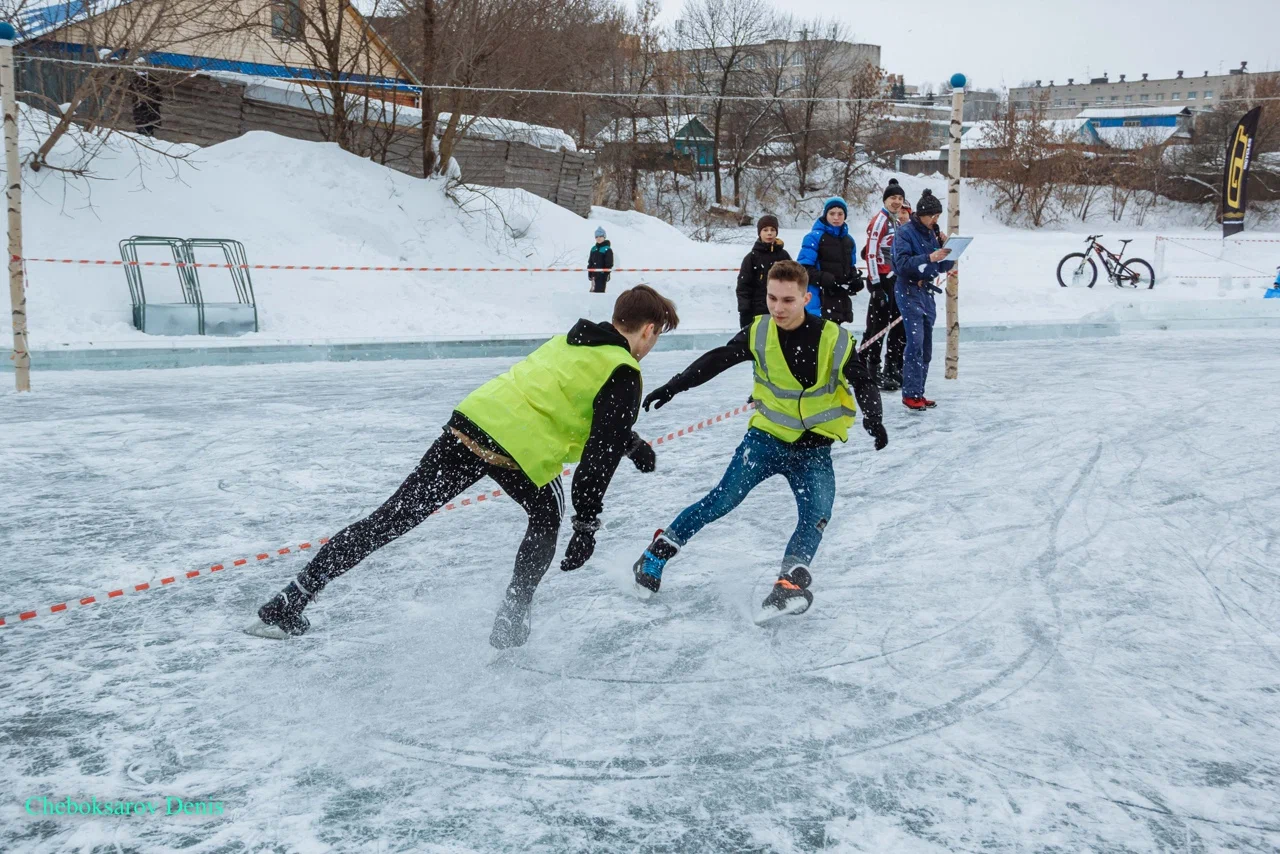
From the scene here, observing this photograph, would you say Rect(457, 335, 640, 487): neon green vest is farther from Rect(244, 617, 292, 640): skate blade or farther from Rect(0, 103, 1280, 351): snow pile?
Rect(0, 103, 1280, 351): snow pile

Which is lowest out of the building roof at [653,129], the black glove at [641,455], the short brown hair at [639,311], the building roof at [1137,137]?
the black glove at [641,455]

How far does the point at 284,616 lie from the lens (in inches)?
144

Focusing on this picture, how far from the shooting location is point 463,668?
3.59 meters

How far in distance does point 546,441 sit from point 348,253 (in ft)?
43.0

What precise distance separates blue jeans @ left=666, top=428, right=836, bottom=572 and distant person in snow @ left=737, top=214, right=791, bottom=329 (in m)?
4.66

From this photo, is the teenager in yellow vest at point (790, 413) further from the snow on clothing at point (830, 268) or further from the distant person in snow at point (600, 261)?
the distant person in snow at point (600, 261)

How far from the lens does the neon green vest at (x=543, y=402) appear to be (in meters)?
3.37

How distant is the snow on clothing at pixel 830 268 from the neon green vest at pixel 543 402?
5046 mm

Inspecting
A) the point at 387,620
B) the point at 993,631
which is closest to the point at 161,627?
the point at 387,620

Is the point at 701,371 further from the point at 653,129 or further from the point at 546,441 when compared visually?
the point at 653,129

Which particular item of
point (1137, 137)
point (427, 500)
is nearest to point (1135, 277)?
point (427, 500)

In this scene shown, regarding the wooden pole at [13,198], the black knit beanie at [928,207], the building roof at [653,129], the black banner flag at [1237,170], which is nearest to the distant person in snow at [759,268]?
the black knit beanie at [928,207]

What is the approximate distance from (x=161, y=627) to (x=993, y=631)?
10.2 ft

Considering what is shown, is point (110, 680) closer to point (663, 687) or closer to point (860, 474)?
point (663, 687)
